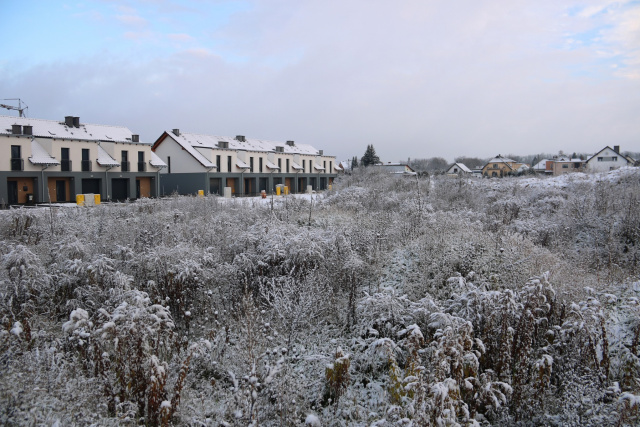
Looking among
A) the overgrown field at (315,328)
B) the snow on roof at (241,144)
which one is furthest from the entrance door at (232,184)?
the overgrown field at (315,328)

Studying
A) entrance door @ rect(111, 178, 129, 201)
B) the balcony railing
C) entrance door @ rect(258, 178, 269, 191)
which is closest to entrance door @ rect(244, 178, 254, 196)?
entrance door @ rect(258, 178, 269, 191)

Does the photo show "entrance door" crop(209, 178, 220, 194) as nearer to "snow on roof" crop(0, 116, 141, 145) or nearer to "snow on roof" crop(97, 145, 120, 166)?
"snow on roof" crop(0, 116, 141, 145)

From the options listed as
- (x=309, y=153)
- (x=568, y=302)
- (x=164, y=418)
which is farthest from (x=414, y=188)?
(x=309, y=153)

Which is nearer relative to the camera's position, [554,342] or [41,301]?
[554,342]

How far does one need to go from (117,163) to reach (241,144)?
14.6m

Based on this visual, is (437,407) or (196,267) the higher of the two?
(196,267)

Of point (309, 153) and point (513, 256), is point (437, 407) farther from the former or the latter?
point (309, 153)

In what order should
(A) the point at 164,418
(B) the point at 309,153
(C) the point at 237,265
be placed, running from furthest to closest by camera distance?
(B) the point at 309,153 → (C) the point at 237,265 → (A) the point at 164,418

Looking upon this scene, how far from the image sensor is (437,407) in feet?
11.4

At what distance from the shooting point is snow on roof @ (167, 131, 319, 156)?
35469mm

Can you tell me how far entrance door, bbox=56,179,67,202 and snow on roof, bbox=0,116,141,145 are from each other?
3264 millimetres

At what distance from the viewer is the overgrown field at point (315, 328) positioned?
4.17 m

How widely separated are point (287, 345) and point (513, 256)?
4724mm

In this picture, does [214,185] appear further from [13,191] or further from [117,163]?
[13,191]
